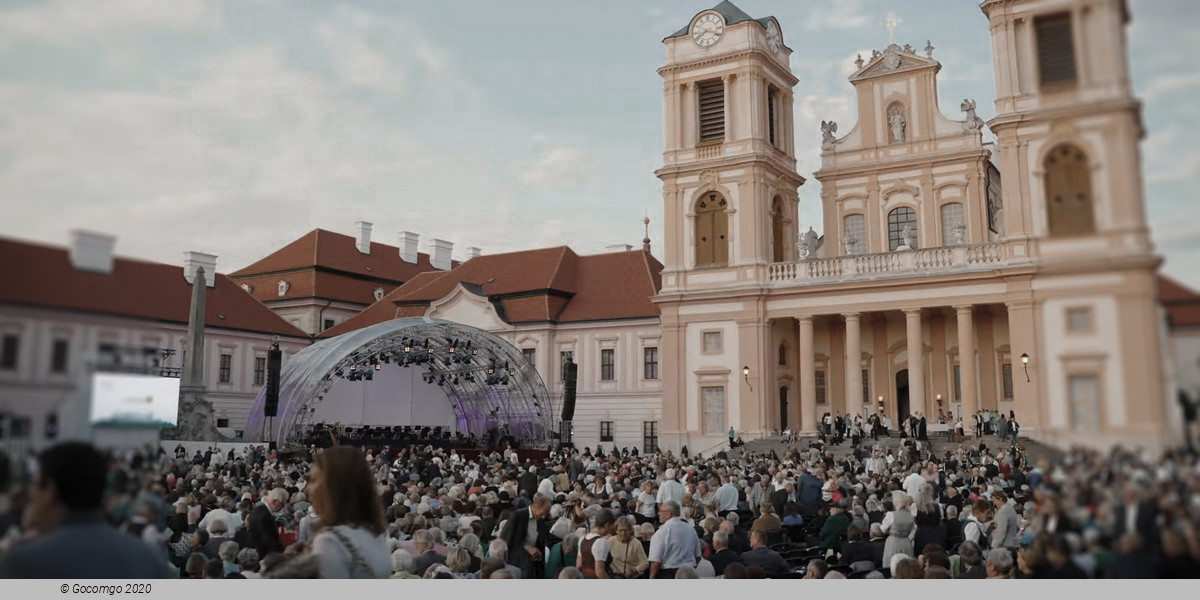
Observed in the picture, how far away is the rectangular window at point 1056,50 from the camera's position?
10.1ft

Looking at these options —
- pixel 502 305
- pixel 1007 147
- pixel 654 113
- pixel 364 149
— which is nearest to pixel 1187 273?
pixel 1007 147

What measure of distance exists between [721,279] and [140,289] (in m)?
25.1

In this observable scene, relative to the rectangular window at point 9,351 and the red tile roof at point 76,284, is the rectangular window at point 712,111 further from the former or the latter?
the rectangular window at point 9,351

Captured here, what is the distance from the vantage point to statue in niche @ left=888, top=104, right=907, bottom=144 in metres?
27.9

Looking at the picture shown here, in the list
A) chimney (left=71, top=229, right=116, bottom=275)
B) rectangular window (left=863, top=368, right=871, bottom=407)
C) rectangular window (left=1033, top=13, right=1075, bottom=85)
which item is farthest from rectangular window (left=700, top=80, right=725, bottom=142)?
chimney (left=71, top=229, right=116, bottom=275)

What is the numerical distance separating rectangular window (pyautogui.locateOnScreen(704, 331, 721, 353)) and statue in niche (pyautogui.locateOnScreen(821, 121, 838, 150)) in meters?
6.64

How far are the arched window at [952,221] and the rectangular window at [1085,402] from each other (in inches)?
1023

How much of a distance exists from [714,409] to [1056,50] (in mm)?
24939

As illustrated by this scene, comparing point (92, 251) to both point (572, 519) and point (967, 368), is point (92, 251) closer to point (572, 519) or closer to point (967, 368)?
point (572, 519)

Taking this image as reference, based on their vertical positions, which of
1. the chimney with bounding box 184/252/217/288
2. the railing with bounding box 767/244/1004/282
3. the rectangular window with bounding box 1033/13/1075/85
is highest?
the railing with bounding box 767/244/1004/282

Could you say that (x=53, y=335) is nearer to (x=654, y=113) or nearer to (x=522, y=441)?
(x=654, y=113)

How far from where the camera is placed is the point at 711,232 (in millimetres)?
28344

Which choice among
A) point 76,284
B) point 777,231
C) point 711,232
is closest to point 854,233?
point 777,231

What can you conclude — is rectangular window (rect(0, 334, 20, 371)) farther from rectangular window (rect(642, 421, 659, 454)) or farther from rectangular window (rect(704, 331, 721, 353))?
rectangular window (rect(642, 421, 659, 454))
